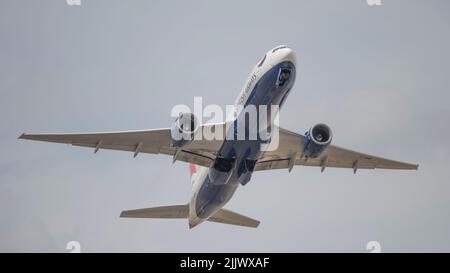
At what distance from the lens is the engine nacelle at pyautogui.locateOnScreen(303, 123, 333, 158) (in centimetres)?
3938

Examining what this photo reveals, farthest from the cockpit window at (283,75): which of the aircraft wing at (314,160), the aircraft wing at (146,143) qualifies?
the aircraft wing at (314,160)

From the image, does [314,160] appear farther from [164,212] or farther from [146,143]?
[146,143]

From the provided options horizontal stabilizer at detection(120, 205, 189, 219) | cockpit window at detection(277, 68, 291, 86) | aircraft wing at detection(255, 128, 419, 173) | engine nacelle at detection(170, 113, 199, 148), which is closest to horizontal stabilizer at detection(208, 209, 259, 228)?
horizontal stabilizer at detection(120, 205, 189, 219)

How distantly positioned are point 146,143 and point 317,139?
931 centimetres

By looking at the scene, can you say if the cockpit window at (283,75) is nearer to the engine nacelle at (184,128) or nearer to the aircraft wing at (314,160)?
the engine nacelle at (184,128)

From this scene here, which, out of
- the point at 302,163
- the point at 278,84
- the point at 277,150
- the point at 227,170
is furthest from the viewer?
the point at 302,163

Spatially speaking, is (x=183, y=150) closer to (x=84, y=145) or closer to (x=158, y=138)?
(x=158, y=138)

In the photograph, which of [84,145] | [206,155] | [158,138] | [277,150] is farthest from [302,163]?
[84,145]

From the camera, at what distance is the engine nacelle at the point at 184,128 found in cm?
3672

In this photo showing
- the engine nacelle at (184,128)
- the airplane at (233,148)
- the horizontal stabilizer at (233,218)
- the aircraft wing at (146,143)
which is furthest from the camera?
the horizontal stabilizer at (233,218)

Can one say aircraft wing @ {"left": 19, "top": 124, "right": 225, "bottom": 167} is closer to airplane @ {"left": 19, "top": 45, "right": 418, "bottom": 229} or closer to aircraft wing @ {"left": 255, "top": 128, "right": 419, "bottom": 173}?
airplane @ {"left": 19, "top": 45, "right": 418, "bottom": 229}

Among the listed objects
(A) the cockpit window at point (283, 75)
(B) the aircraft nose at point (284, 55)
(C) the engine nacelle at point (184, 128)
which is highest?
(B) the aircraft nose at point (284, 55)

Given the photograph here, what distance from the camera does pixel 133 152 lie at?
4066cm

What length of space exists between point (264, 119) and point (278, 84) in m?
1.97
